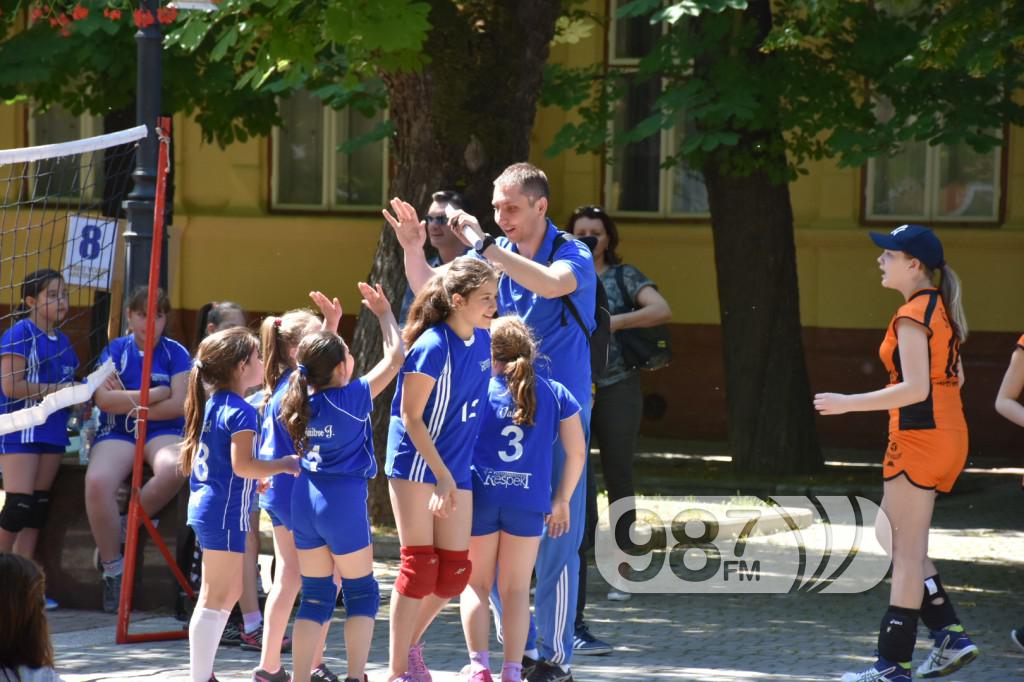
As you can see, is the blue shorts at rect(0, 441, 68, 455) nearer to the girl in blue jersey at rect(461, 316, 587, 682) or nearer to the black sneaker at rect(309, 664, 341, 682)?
the black sneaker at rect(309, 664, 341, 682)

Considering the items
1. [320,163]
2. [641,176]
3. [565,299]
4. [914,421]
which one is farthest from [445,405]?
[320,163]

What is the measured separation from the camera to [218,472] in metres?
6.33

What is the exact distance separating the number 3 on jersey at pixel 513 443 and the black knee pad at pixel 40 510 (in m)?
3.27

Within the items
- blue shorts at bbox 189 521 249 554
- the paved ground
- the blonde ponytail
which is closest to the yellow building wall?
the paved ground

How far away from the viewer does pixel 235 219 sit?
59.7 feet

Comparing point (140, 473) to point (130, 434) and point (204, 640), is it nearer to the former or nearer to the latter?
point (130, 434)

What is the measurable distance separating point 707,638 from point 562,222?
34.2 feet

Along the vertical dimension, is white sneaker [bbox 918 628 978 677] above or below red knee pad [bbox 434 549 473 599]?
below

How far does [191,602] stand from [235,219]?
11.0 m

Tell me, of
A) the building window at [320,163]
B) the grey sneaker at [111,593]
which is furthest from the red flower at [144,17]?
the building window at [320,163]

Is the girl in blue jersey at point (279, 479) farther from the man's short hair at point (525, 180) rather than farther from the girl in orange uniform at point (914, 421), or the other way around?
the girl in orange uniform at point (914, 421)

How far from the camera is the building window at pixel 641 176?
56.9 feet

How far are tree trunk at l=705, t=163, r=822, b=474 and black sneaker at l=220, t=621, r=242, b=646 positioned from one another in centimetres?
730

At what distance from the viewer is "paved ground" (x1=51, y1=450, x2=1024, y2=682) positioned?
6750 mm
